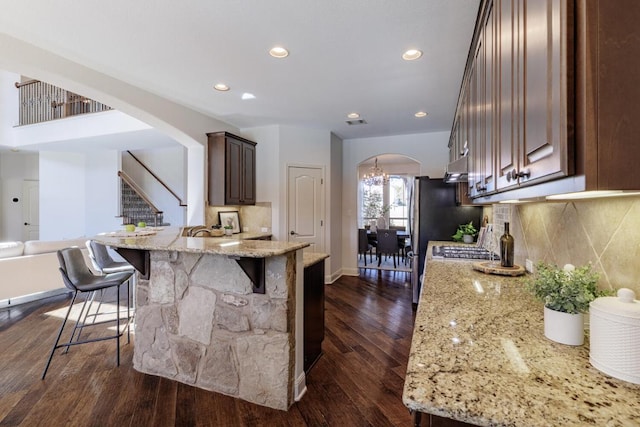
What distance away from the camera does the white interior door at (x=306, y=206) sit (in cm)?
511

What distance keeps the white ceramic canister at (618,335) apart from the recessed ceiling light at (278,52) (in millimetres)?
2663

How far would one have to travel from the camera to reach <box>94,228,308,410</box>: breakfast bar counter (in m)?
1.96

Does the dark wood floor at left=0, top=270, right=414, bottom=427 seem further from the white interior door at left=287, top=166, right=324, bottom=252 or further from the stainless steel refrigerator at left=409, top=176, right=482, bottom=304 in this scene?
the white interior door at left=287, top=166, right=324, bottom=252

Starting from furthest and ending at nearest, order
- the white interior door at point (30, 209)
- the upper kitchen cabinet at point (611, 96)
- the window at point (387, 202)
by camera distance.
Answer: the window at point (387, 202)
the white interior door at point (30, 209)
the upper kitchen cabinet at point (611, 96)

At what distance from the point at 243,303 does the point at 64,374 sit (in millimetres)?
1668

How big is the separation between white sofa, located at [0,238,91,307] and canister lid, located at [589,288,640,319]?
5.30 metres

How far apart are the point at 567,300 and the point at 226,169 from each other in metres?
4.23

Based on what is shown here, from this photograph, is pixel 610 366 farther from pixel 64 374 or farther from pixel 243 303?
pixel 64 374

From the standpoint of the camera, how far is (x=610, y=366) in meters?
0.78

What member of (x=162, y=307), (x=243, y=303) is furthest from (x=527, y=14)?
(x=162, y=307)

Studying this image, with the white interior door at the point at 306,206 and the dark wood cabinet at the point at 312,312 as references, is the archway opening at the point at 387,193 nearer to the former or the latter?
the white interior door at the point at 306,206

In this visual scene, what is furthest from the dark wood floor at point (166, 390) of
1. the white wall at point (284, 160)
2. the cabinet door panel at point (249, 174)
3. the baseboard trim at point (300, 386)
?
the cabinet door panel at point (249, 174)

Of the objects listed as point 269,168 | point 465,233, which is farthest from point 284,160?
point 465,233

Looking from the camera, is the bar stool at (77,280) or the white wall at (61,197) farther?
the white wall at (61,197)
